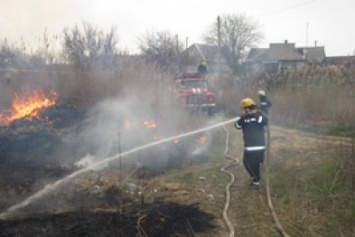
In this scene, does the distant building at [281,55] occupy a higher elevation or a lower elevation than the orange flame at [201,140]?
higher

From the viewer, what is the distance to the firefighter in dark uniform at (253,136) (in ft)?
26.0

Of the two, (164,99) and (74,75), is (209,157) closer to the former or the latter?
(164,99)

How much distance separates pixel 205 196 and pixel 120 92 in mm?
7336

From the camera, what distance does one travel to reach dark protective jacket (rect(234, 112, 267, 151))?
7926mm

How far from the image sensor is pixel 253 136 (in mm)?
7949

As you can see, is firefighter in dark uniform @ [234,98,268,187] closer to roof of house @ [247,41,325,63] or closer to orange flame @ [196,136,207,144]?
orange flame @ [196,136,207,144]

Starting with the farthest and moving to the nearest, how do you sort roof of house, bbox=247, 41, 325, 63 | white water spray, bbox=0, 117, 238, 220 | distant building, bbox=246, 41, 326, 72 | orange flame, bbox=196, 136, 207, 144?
roof of house, bbox=247, 41, 325, 63
distant building, bbox=246, 41, 326, 72
orange flame, bbox=196, 136, 207, 144
white water spray, bbox=0, 117, 238, 220

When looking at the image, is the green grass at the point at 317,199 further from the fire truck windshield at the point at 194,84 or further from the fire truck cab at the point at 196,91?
the fire truck windshield at the point at 194,84

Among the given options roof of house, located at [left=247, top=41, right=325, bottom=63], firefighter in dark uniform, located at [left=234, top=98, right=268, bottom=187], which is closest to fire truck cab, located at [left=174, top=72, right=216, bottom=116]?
firefighter in dark uniform, located at [left=234, top=98, right=268, bottom=187]

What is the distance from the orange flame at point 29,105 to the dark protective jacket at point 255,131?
285 inches

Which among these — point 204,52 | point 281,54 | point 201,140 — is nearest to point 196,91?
point 201,140

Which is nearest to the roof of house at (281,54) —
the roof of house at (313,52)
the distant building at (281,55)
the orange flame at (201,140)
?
the distant building at (281,55)

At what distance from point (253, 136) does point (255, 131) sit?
115 mm

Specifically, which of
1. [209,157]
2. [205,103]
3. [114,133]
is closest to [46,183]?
[114,133]
